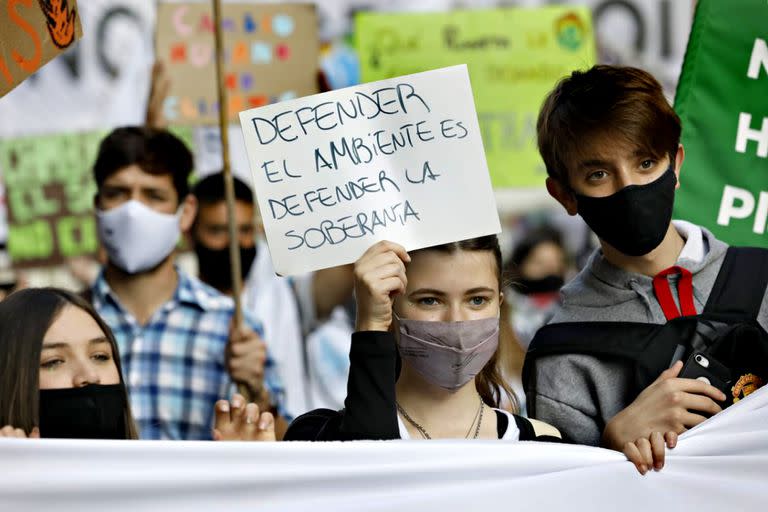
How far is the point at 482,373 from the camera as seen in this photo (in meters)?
2.99

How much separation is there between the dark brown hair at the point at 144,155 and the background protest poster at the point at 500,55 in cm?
144

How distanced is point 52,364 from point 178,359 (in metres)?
1.92

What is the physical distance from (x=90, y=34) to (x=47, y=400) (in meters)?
4.01

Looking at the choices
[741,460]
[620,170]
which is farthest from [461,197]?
[741,460]

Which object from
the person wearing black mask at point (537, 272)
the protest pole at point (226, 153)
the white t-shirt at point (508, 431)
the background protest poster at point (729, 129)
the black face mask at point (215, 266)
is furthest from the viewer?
the person wearing black mask at point (537, 272)

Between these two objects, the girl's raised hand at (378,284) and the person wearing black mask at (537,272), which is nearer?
the girl's raised hand at (378,284)

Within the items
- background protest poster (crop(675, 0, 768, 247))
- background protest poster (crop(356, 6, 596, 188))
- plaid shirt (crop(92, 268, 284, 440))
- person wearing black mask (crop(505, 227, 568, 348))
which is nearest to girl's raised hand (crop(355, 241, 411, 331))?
background protest poster (crop(675, 0, 768, 247))

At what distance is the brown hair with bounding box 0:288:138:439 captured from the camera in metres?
2.52

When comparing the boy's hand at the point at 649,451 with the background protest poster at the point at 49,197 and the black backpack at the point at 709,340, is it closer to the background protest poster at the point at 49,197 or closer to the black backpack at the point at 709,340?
the black backpack at the point at 709,340

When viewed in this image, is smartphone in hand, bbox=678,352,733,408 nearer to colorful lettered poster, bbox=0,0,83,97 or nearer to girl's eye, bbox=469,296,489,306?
girl's eye, bbox=469,296,489,306

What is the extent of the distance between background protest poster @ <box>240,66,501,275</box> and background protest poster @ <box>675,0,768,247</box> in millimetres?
932

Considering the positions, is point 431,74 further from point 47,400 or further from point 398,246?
point 47,400

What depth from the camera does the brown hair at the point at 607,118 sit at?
8.70ft

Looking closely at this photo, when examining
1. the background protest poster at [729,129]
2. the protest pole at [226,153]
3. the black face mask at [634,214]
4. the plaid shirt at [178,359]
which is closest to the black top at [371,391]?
the black face mask at [634,214]
